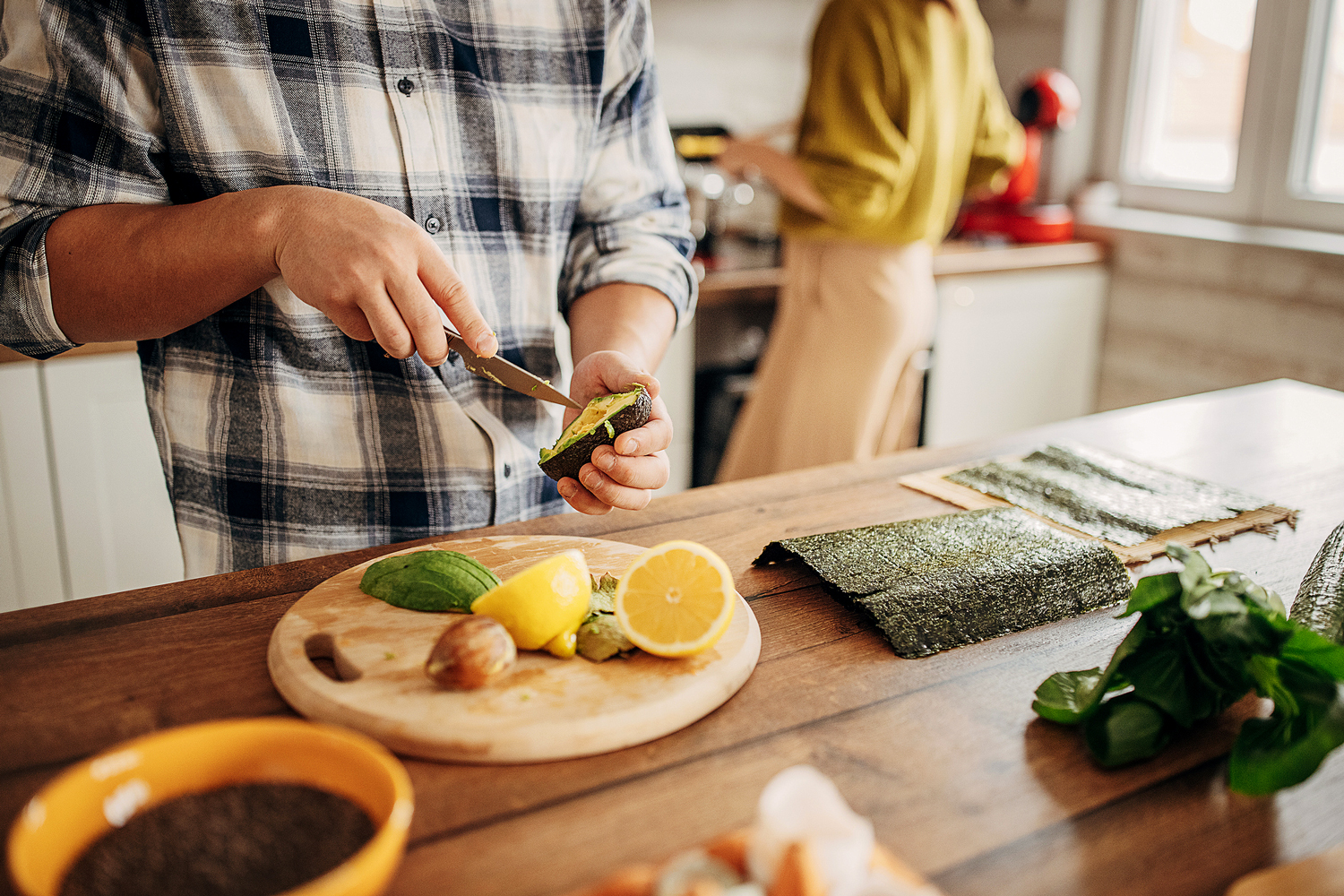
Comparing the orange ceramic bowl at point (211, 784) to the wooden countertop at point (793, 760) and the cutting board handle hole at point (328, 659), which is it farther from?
the cutting board handle hole at point (328, 659)

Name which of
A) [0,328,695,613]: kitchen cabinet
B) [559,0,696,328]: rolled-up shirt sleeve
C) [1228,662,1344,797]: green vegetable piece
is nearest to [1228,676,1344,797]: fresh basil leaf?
[1228,662,1344,797]: green vegetable piece

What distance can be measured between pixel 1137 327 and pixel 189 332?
2882 mm

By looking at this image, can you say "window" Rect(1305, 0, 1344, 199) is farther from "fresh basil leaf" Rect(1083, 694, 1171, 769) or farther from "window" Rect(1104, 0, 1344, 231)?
"fresh basil leaf" Rect(1083, 694, 1171, 769)

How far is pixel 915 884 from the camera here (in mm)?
584

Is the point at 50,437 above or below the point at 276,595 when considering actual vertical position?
below

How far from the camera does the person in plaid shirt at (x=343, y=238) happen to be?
0.96 metres

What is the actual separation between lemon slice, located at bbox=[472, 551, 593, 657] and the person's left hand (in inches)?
7.9

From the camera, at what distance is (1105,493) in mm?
1224

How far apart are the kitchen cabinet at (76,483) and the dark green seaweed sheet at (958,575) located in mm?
1611

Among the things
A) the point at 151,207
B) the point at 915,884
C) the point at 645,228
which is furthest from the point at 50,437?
the point at 915,884

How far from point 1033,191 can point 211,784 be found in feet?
10.7

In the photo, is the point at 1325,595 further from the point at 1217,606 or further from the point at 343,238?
the point at 343,238

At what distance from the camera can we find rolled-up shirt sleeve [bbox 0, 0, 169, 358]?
0.96m

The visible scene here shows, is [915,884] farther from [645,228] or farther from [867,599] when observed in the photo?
[645,228]
